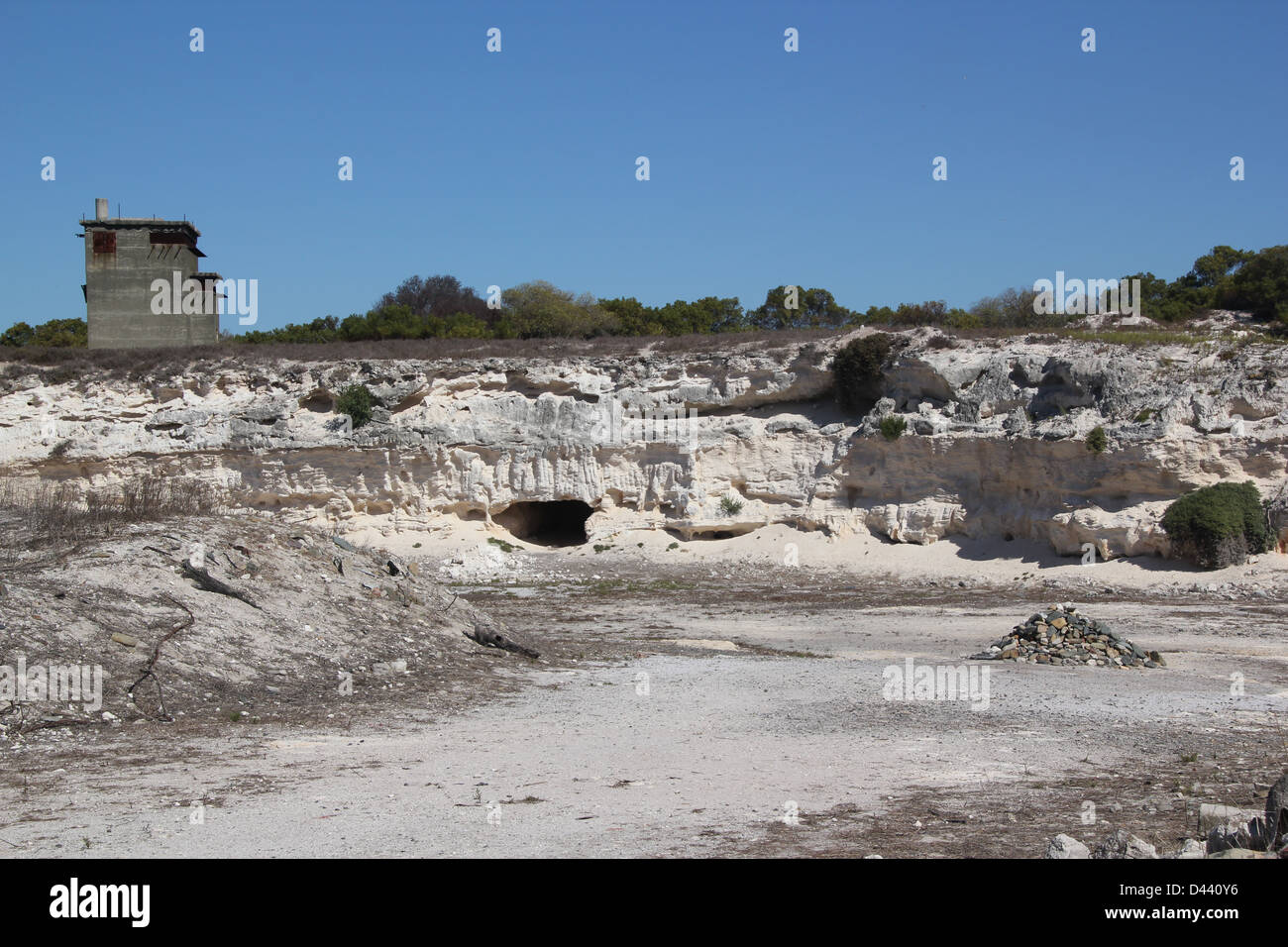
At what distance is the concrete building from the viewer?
39.6 metres

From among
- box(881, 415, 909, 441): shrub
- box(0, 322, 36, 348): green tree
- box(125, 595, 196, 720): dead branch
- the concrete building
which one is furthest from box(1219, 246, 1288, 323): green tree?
box(0, 322, 36, 348): green tree

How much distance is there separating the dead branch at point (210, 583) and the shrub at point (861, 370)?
21.9 m

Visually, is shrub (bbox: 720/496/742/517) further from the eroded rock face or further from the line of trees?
the line of trees

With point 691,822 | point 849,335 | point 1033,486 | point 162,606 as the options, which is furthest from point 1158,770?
point 849,335

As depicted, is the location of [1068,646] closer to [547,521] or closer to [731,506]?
[731,506]

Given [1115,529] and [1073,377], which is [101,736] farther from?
[1073,377]

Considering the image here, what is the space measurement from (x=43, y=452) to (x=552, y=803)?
32.5 m

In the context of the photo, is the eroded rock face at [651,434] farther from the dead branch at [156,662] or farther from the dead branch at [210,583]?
the dead branch at [156,662]

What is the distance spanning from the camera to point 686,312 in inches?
2067

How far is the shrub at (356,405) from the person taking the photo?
3316 cm

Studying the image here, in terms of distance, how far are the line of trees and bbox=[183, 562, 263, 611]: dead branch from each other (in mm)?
25437

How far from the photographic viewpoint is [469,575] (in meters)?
28.5

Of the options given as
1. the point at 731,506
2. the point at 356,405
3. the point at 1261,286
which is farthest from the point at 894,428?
the point at 1261,286

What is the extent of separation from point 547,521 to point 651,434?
233 inches
